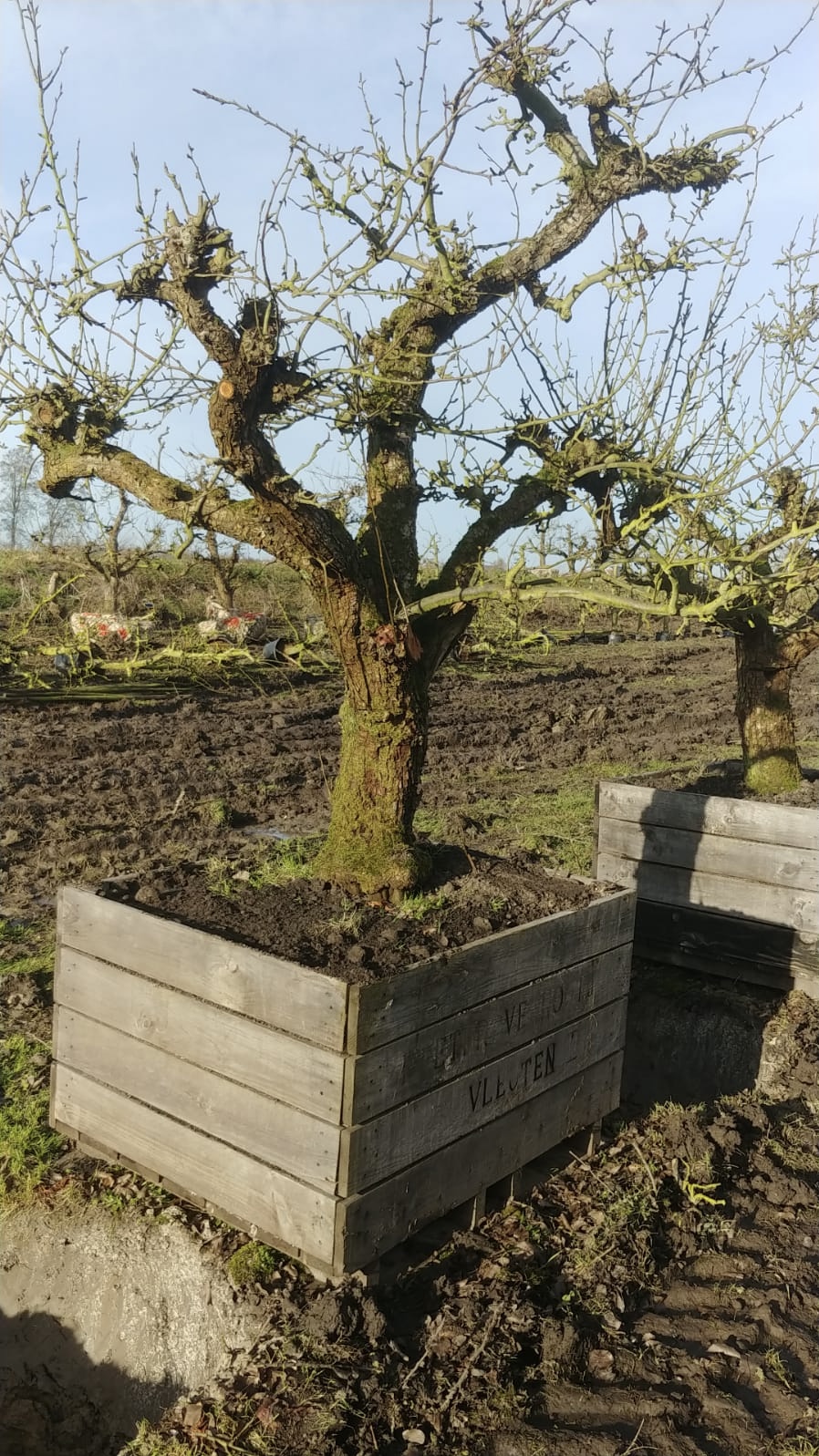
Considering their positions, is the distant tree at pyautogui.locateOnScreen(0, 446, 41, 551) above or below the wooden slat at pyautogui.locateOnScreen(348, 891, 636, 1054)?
above

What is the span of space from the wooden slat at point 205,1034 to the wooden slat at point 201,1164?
25 cm

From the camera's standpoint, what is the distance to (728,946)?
18.5 feet

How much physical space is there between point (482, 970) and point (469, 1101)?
42 centimetres

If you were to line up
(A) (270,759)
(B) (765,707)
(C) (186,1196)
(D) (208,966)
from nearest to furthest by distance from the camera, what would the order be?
(D) (208,966)
(C) (186,1196)
(B) (765,707)
(A) (270,759)

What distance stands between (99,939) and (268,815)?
507cm

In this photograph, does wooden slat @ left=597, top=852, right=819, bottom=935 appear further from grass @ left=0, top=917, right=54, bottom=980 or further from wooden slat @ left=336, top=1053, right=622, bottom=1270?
grass @ left=0, top=917, right=54, bottom=980

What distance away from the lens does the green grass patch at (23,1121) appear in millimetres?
3666

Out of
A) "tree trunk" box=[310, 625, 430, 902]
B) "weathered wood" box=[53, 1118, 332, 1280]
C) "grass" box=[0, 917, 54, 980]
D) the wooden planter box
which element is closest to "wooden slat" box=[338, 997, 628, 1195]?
the wooden planter box

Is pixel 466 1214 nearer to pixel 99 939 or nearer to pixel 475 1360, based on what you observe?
pixel 475 1360

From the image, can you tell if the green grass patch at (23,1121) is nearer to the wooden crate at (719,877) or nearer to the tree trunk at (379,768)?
the tree trunk at (379,768)

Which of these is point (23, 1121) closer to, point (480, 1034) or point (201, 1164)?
point (201, 1164)

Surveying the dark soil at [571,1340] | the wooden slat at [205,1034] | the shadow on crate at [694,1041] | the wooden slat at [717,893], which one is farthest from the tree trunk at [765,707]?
the wooden slat at [205,1034]

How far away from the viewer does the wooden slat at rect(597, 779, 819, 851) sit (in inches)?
211

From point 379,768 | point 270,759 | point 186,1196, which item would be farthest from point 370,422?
point 270,759
